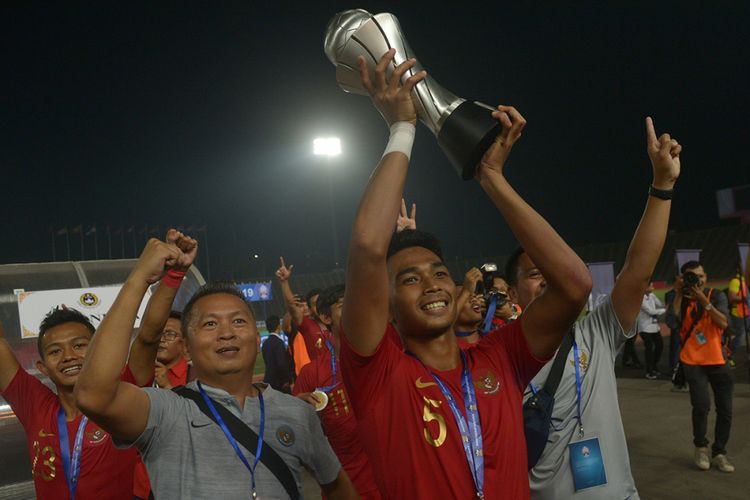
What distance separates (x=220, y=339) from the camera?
7.40ft

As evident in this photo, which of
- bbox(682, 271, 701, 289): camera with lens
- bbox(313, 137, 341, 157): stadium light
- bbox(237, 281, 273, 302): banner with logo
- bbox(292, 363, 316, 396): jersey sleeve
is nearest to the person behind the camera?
bbox(292, 363, 316, 396): jersey sleeve

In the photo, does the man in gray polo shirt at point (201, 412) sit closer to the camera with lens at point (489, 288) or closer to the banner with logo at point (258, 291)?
the camera with lens at point (489, 288)

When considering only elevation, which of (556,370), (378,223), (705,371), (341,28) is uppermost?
(341,28)

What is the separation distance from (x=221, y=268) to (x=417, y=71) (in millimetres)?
58922

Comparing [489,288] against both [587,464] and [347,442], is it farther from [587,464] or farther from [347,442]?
[587,464]

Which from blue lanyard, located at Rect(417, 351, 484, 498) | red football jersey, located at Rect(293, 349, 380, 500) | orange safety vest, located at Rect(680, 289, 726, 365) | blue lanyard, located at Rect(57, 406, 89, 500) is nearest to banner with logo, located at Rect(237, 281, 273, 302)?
orange safety vest, located at Rect(680, 289, 726, 365)

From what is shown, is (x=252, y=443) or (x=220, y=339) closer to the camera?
(x=252, y=443)

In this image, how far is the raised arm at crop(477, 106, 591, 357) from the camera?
5.87ft

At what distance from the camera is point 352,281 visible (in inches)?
63.2

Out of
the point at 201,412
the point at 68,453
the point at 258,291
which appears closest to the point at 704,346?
the point at 201,412

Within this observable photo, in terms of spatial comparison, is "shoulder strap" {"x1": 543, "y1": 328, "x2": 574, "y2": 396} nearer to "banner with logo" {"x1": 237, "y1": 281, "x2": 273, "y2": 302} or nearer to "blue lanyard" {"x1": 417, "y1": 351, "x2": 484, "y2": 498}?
"blue lanyard" {"x1": 417, "y1": 351, "x2": 484, "y2": 498}

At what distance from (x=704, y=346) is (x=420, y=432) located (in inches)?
213

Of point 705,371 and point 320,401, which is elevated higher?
point 320,401

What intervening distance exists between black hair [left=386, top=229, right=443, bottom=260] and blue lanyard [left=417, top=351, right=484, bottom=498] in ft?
1.44
